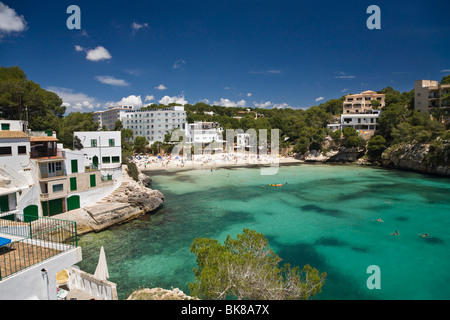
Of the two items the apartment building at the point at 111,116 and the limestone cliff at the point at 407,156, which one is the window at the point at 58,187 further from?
the apartment building at the point at 111,116

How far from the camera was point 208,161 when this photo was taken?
209ft

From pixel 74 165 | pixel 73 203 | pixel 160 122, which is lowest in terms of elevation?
pixel 73 203

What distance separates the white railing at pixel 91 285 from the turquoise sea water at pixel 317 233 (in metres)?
2.27

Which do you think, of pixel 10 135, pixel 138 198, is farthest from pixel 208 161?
pixel 10 135

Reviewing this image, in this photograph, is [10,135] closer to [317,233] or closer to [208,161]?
[317,233]

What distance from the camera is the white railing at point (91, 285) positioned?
10.7 meters

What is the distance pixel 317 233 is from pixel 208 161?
4424 cm

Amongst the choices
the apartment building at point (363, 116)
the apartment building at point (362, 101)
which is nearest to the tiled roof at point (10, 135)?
the apartment building at point (363, 116)

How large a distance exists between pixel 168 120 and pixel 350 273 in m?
67.9

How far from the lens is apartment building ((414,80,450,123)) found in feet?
173

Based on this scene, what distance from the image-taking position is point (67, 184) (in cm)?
2152

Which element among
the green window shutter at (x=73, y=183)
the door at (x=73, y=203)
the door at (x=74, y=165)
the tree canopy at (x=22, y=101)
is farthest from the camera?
the tree canopy at (x=22, y=101)
